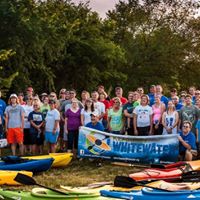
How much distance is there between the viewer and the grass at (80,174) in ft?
35.2

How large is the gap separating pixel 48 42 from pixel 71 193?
17.3 metres

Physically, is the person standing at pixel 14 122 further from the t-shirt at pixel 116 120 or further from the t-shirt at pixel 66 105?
the t-shirt at pixel 116 120

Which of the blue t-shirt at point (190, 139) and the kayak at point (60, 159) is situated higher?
the blue t-shirt at point (190, 139)

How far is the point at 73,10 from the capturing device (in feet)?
103

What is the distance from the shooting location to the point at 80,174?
1167cm

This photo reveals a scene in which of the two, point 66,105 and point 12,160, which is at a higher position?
point 66,105

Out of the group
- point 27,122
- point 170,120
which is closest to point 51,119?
point 27,122

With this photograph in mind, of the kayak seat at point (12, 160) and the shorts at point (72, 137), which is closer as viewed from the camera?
the kayak seat at point (12, 160)

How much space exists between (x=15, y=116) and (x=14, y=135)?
50 centimetres

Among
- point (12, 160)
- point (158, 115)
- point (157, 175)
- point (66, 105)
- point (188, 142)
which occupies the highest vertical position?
point (66, 105)

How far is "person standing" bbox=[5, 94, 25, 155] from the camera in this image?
43.5 feet

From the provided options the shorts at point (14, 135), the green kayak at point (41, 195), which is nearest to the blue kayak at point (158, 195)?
the green kayak at point (41, 195)

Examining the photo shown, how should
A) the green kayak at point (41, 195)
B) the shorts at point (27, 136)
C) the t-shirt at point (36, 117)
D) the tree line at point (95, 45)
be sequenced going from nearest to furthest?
1. the green kayak at point (41, 195)
2. the t-shirt at point (36, 117)
3. the shorts at point (27, 136)
4. the tree line at point (95, 45)

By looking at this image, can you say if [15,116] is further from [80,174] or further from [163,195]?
[163,195]
